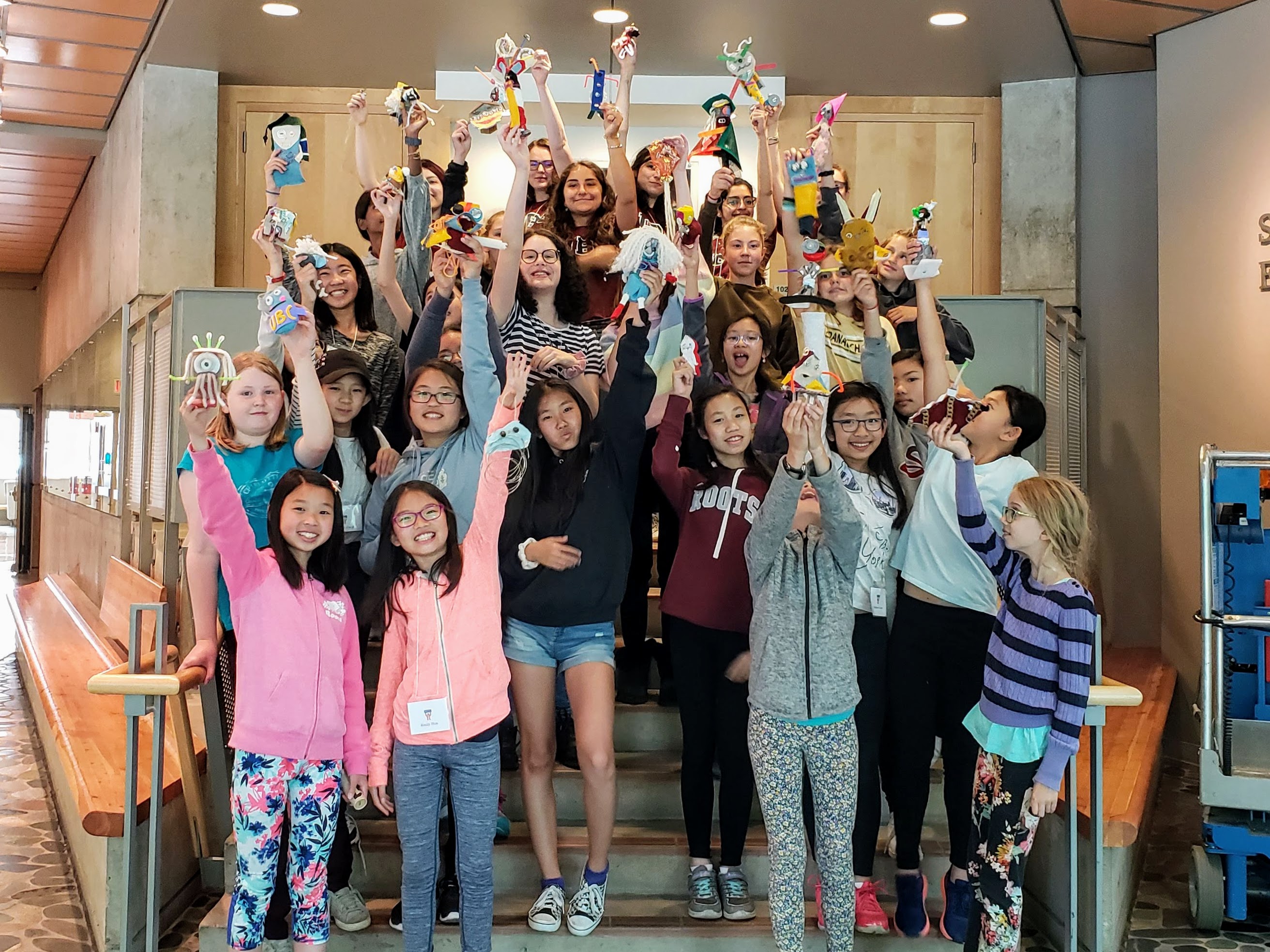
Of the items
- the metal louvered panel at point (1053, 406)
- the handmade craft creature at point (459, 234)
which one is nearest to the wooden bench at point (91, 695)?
the handmade craft creature at point (459, 234)

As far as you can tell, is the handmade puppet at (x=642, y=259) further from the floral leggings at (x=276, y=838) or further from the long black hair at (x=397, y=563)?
the floral leggings at (x=276, y=838)

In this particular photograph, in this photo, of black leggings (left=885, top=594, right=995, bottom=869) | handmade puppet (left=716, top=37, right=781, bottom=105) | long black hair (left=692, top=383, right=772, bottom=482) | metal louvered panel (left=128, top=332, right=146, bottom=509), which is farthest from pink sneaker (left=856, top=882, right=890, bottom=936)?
metal louvered panel (left=128, top=332, right=146, bottom=509)

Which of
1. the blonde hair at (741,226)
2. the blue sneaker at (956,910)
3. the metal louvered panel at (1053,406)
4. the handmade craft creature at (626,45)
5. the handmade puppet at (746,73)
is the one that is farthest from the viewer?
the metal louvered panel at (1053,406)

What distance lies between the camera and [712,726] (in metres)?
2.95

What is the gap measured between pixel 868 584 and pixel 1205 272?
3568mm

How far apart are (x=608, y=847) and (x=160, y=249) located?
16.9 ft

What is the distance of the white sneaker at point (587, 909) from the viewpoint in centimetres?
286

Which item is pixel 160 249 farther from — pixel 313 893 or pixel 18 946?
pixel 313 893

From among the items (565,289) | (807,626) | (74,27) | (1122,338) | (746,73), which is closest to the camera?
(807,626)

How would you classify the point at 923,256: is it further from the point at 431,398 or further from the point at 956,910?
the point at 956,910

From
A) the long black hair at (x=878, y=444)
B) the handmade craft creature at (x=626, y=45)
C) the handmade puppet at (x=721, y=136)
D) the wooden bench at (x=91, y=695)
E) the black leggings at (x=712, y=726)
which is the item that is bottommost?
the wooden bench at (x=91, y=695)

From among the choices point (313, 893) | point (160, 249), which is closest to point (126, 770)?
point (313, 893)

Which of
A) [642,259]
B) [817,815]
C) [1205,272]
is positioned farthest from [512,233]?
[1205,272]

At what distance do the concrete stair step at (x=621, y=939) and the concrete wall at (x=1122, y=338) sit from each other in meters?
3.96
